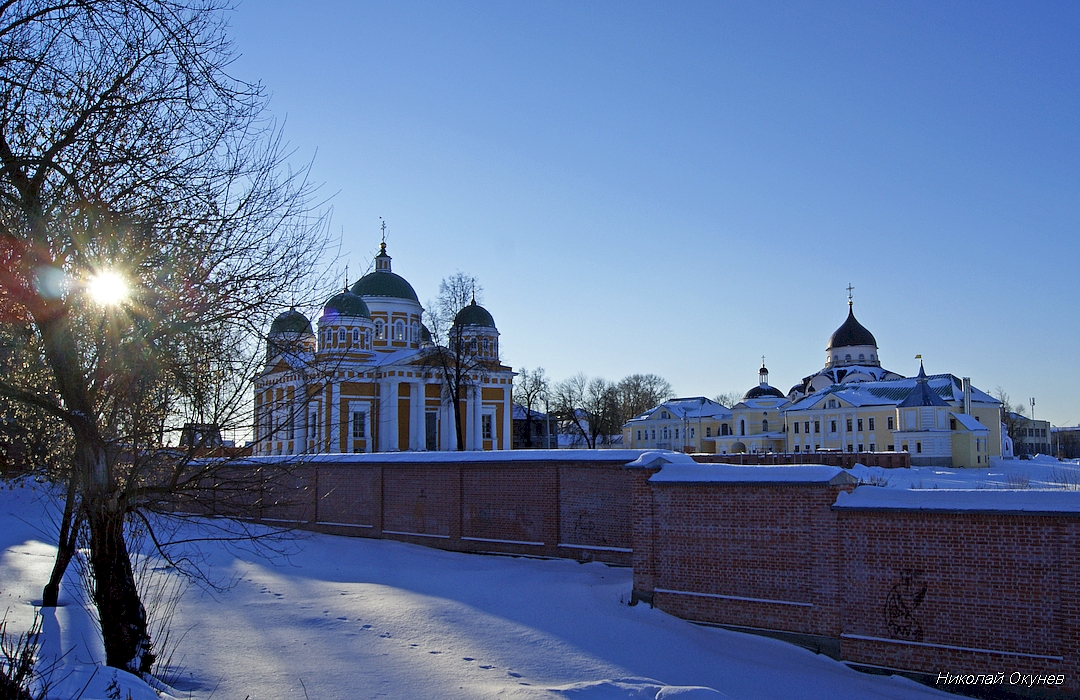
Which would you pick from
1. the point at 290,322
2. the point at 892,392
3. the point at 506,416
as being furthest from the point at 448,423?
the point at 290,322

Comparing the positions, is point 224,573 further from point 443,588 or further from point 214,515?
point 214,515

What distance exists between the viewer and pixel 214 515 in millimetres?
8617

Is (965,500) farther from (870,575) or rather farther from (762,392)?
(762,392)

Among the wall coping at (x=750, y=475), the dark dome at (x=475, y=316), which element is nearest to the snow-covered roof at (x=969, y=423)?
the dark dome at (x=475, y=316)

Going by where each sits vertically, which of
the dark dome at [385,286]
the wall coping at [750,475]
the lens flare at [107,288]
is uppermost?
the dark dome at [385,286]

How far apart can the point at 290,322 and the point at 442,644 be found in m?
4.96

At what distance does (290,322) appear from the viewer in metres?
8.42

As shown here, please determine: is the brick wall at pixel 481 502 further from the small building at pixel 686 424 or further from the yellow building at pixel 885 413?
the small building at pixel 686 424

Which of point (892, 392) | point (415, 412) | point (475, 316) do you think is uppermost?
point (475, 316)

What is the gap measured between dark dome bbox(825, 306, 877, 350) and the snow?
66.1 m

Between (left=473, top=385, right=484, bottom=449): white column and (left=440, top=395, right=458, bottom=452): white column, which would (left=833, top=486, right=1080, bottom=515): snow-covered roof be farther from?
(left=473, top=385, right=484, bottom=449): white column

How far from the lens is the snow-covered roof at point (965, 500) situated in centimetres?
1002

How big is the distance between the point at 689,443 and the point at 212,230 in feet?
235

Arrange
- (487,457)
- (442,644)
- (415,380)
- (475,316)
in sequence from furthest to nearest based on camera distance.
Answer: (475,316) < (415,380) < (487,457) < (442,644)
